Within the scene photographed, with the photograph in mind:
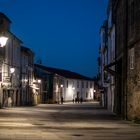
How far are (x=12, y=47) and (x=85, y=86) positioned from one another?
7594 cm

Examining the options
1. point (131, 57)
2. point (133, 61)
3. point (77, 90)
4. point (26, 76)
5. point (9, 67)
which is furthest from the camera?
point (77, 90)

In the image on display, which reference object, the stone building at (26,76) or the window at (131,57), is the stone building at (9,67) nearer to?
the stone building at (26,76)

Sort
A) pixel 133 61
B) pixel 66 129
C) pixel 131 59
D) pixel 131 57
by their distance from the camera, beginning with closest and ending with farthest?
pixel 66 129
pixel 133 61
pixel 131 57
pixel 131 59

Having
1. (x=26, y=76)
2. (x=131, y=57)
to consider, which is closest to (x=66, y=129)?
(x=131, y=57)

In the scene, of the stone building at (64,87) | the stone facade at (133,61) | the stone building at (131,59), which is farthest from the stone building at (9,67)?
the stone building at (64,87)

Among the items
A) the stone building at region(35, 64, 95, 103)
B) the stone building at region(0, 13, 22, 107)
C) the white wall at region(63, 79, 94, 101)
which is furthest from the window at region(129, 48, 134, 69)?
the white wall at region(63, 79, 94, 101)

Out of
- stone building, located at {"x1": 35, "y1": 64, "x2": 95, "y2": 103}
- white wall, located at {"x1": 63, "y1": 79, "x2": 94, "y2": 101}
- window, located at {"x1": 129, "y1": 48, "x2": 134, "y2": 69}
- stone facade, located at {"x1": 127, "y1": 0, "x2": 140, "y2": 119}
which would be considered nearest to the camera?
stone facade, located at {"x1": 127, "y1": 0, "x2": 140, "y2": 119}

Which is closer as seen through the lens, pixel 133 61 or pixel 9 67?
pixel 133 61

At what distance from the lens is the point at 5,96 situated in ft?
216

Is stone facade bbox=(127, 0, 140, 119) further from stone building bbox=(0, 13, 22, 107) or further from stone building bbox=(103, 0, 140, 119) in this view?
stone building bbox=(0, 13, 22, 107)

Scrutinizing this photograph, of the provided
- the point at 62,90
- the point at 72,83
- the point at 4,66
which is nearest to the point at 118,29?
the point at 4,66

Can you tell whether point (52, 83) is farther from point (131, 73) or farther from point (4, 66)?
point (131, 73)

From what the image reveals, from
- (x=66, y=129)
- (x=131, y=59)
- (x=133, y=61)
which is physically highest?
(x=131, y=59)

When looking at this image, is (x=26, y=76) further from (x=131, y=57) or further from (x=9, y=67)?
(x=131, y=57)
